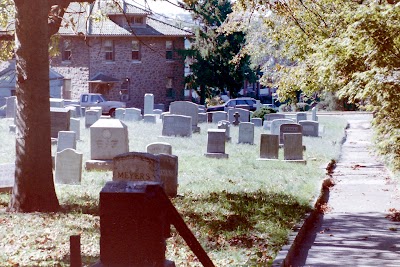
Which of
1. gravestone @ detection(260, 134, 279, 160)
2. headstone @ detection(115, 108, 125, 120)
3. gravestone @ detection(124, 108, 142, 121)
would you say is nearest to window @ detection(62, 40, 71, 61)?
headstone @ detection(115, 108, 125, 120)

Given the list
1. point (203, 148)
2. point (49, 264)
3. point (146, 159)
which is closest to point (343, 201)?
point (146, 159)

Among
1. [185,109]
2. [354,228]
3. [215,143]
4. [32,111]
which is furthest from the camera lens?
[185,109]

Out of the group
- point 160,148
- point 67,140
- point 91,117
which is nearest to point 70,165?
point 160,148

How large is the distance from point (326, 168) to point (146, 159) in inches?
399

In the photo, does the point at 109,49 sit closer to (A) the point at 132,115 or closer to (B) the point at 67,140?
(A) the point at 132,115

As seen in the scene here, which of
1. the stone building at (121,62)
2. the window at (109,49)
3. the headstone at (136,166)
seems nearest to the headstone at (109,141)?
the headstone at (136,166)

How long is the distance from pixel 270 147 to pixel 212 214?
35.5 feet

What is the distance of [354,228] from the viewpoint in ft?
41.0

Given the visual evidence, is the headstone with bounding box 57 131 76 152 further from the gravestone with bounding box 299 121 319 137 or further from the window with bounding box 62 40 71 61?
the window with bounding box 62 40 71 61

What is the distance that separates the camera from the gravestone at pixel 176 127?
3062 centimetres

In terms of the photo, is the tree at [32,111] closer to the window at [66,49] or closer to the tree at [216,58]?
the window at [66,49]

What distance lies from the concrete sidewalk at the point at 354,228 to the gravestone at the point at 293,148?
6.19 ft

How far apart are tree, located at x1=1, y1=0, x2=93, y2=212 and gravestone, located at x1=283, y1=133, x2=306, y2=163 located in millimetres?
11761

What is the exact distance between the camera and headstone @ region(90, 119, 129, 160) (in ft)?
63.4
